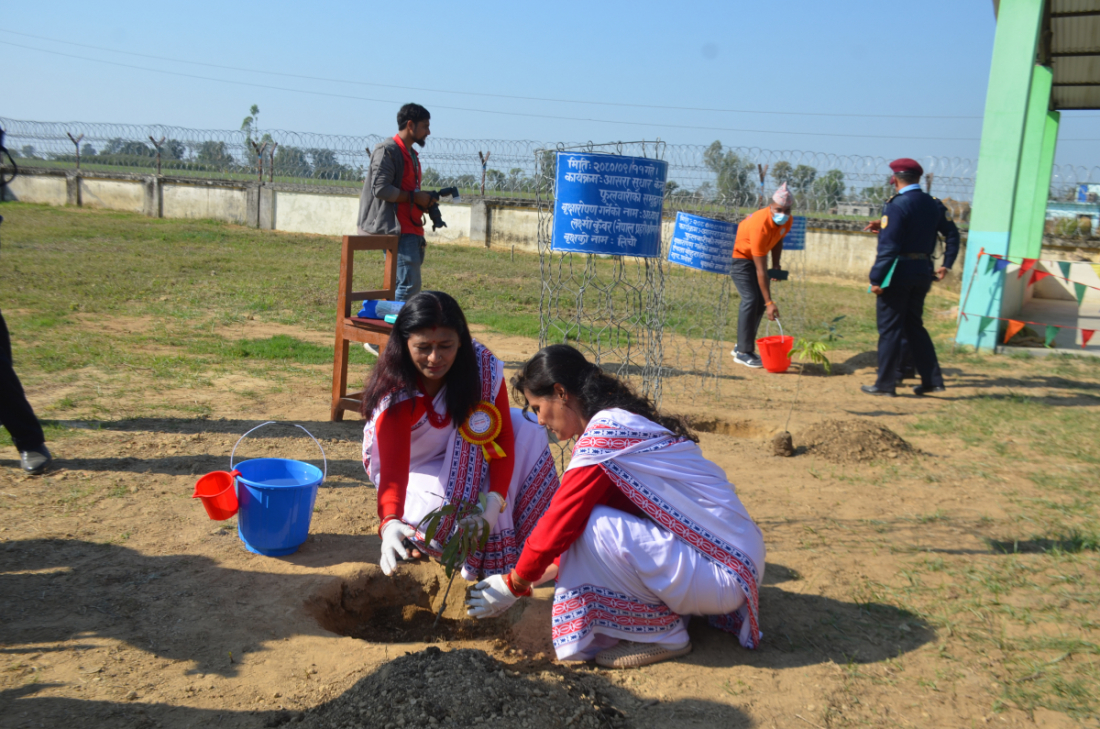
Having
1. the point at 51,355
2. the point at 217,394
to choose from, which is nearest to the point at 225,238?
the point at 51,355

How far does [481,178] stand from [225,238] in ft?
18.3

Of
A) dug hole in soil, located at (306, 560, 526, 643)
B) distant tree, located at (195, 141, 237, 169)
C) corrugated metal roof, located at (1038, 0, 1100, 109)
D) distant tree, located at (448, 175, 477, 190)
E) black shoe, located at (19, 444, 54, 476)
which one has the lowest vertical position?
dug hole in soil, located at (306, 560, 526, 643)

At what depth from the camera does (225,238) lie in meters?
14.6

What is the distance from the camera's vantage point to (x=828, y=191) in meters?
14.5

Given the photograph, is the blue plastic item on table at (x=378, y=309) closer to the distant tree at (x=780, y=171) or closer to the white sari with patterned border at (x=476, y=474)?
the white sari with patterned border at (x=476, y=474)

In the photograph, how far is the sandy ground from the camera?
2.21 m

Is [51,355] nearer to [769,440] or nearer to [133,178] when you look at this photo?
[769,440]

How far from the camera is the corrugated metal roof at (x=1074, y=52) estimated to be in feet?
27.9

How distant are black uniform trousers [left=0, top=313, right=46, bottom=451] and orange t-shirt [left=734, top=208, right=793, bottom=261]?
560 cm

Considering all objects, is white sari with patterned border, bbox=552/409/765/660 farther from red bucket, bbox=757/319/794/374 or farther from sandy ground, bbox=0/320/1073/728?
red bucket, bbox=757/319/794/374

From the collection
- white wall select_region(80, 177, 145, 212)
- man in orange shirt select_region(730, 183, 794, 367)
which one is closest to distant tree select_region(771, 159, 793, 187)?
man in orange shirt select_region(730, 183, 794, 367)

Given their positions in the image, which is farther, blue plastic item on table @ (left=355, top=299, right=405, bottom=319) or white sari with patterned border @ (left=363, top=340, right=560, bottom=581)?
blue plastic item on table @ (left=355, top=299, right=405, bottom=319)

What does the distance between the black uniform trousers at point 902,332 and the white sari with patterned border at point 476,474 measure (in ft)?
14.3

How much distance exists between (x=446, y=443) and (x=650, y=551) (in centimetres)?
99
